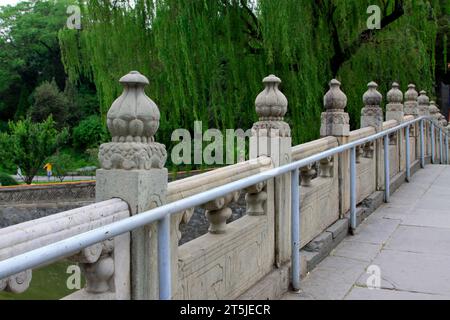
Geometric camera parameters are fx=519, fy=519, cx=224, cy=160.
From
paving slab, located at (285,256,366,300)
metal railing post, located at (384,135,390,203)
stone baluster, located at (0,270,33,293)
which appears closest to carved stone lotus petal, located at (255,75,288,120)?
paving slab, located at (285,256,366,300)

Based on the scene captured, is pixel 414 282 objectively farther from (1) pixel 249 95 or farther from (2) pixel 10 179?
(2) pixel 10 179

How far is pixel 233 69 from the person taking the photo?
9227 mm

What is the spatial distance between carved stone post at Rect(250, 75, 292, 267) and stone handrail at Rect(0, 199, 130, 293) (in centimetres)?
169

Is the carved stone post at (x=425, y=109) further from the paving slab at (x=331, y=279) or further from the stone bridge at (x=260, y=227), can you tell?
the paving slab at (x=331, y=279)

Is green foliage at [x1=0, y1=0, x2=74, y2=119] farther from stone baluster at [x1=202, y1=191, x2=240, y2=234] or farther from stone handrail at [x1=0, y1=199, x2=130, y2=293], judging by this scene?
Result: stone handrail at [x1=0, y1=199, x2=130, y2=293]

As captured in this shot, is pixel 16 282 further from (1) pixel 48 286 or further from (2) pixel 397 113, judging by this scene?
(1) pixel 48 286

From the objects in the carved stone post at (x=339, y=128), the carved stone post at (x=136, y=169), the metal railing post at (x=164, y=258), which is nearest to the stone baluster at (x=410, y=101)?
the carved stone post at (x=339, y=128)

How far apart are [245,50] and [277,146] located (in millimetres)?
6259

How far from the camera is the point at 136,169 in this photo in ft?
7.24

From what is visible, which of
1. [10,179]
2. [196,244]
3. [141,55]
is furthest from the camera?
[10,179]

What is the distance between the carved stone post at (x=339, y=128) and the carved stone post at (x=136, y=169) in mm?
3224
